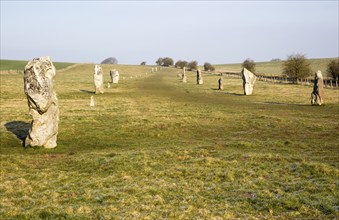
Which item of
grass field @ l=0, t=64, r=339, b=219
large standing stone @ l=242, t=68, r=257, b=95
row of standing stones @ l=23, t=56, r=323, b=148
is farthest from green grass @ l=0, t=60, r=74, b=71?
row of standing stones @ l=23, t=56, r=323, b=148

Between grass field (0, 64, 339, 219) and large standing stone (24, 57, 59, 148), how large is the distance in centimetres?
87

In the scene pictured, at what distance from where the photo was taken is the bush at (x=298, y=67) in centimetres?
7888

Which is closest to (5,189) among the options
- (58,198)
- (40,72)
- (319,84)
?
(58,198)

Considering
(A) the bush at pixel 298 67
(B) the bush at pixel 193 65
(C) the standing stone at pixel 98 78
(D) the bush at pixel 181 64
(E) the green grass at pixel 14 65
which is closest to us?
(C) the standing stone at pixel 98 78

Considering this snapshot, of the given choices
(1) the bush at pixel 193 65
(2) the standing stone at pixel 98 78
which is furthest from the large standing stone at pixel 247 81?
(1) the bush at pixel 193 65

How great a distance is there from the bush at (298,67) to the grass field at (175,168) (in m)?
51.0

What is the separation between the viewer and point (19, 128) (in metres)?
25.1

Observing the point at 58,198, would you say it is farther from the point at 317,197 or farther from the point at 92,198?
the point at 317,197

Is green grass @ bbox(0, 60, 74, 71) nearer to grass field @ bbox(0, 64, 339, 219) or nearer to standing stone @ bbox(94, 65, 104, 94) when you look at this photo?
standing stone @ bbox(94, 65, 104, 94)

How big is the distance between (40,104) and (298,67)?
6918 cm

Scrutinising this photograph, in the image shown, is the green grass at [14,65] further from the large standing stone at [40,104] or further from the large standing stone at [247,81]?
the large standing stone at [40,104]

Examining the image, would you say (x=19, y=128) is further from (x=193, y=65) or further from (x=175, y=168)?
(x=193, y=65)

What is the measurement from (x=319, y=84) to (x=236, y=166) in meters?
26.6

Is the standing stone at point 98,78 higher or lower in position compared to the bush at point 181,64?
lower
